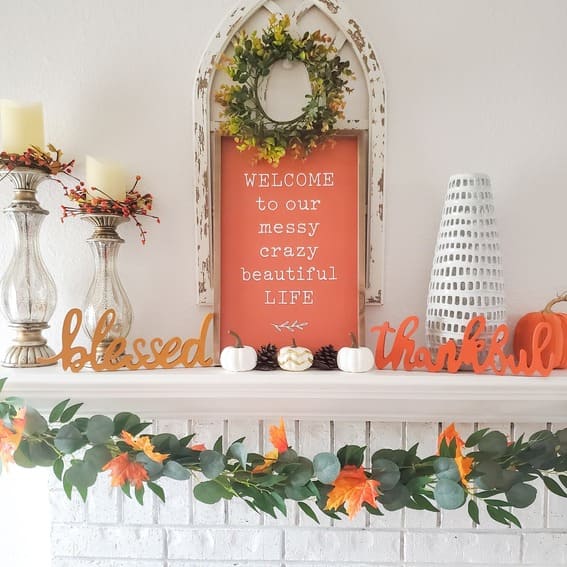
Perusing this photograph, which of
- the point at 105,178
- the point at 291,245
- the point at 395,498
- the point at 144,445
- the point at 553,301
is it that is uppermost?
the point at 105,178

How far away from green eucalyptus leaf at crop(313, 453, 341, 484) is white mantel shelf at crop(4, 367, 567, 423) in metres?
0.10

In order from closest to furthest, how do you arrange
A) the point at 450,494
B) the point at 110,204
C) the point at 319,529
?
the point at 450,494, the point at 110,204, the point at 319,529

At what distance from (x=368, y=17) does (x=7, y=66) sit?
814 mm

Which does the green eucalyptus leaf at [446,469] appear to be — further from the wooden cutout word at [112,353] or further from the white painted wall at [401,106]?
the wooden cutout word at [112,353]

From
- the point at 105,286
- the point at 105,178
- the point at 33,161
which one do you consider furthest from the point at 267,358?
the point at 33,161

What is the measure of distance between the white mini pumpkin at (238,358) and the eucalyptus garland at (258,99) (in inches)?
15.8

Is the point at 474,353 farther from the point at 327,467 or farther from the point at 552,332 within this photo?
the point at 327,467

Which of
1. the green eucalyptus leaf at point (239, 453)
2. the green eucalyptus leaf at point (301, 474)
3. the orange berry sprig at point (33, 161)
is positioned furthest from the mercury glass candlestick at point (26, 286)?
the green eucalyptus leaf at point (301, 474)

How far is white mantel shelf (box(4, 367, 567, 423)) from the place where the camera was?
0.87m

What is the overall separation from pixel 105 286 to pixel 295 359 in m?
0.43

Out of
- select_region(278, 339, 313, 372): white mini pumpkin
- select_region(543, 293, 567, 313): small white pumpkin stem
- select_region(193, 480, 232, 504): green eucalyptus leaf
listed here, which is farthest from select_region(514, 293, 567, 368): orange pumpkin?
select_region(193, 480, 232, 504): green eucalyptus leaf

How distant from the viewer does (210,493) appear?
89cm

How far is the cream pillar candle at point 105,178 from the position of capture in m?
0.96

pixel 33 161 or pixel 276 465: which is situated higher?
pixel 33 161
